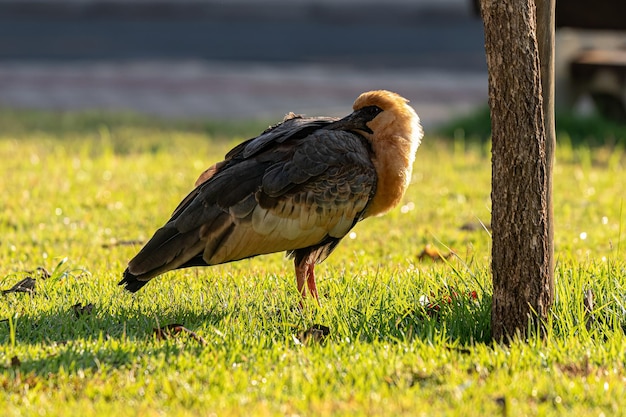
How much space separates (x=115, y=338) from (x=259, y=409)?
1.10 metres

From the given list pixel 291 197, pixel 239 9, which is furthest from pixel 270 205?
pixel 239 9

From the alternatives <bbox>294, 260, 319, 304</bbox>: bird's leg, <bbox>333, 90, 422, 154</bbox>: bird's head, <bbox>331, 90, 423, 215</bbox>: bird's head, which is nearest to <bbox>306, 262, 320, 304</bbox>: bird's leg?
<bbox>294, 260, 319, 304</bbox>: bird's leg

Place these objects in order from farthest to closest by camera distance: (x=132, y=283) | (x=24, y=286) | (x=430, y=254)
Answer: (x=430, y=254) < (x=24, y=286) < (x=132, y=283)

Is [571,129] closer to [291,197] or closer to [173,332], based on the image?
[291,197]

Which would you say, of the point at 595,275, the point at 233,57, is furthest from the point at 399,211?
the point at 233,57

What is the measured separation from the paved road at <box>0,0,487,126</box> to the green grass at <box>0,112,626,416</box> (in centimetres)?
584

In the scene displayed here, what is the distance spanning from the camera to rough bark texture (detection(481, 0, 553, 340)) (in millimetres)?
4270

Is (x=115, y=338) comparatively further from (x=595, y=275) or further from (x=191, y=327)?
(x=595, y=275)

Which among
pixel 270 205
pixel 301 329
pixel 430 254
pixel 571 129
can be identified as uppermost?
pixel 270 205

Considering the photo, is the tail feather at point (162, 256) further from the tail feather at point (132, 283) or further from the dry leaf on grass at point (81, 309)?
the dry leaf on grass at point (81, 309)

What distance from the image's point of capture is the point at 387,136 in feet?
17.2

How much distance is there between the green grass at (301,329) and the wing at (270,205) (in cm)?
25

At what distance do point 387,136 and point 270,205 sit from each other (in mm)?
694

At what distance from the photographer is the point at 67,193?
8.04m
